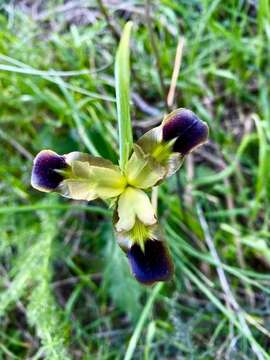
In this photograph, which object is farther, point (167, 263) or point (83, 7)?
point (83, 7)

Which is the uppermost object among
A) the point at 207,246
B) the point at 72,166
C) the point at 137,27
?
the point at 72,166

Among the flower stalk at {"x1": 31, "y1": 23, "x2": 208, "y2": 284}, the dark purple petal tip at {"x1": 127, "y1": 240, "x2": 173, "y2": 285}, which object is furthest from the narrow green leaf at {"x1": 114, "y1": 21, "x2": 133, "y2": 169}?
the dark purple petal tip at {"x1": 127, "y1": 240, "x2": 173, "y2": 285}

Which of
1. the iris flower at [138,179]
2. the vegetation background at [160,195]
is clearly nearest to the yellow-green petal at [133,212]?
the iris flower at [138,179]

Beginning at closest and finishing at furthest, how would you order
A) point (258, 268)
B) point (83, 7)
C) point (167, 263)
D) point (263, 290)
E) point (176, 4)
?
point (167, 263), point (263, 290), point (258, 268), point (176, 4), point (83, 7)

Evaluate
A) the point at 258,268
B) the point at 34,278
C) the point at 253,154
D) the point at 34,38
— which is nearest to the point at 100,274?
the point at 34,278

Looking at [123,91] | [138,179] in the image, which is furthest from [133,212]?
[123,91]

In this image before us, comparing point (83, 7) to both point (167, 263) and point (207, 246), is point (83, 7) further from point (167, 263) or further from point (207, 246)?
point (167, 263)

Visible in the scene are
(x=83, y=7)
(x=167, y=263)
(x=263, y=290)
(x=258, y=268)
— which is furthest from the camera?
(x=83, y=7)
